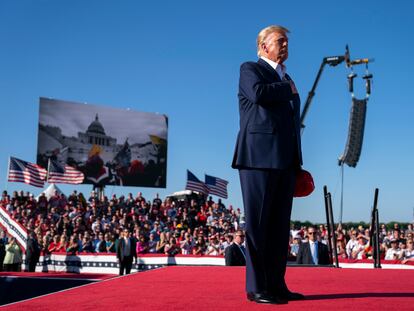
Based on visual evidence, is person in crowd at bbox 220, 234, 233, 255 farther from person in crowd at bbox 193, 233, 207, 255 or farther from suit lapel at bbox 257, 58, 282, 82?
suit lapel at bbox 257, 58, 282, 82

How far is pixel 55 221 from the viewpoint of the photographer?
21.7m

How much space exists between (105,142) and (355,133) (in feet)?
61.4

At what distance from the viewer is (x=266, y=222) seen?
308 centimetres

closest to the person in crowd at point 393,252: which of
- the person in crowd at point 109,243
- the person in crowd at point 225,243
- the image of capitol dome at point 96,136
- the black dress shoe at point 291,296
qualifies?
the person in crowd at point 225,243

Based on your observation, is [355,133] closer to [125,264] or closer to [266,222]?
[125,264]

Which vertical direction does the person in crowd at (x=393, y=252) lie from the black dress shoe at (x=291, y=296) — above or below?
below

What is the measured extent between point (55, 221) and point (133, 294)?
64.6ft

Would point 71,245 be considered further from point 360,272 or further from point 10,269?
point 360,272

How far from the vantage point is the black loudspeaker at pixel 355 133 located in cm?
3631

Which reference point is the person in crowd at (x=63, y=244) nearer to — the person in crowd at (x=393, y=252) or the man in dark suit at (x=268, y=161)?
the person in crowd at (x=393, y=252)

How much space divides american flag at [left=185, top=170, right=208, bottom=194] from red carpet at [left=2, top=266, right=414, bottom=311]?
22.4 meters

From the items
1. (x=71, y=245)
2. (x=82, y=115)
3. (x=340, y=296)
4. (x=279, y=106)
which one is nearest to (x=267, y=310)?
(x=340, y=296)

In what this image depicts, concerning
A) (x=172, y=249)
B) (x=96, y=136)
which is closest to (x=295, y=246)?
(x=172, y=249)

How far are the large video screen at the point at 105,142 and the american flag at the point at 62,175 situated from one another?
4.88 meters
